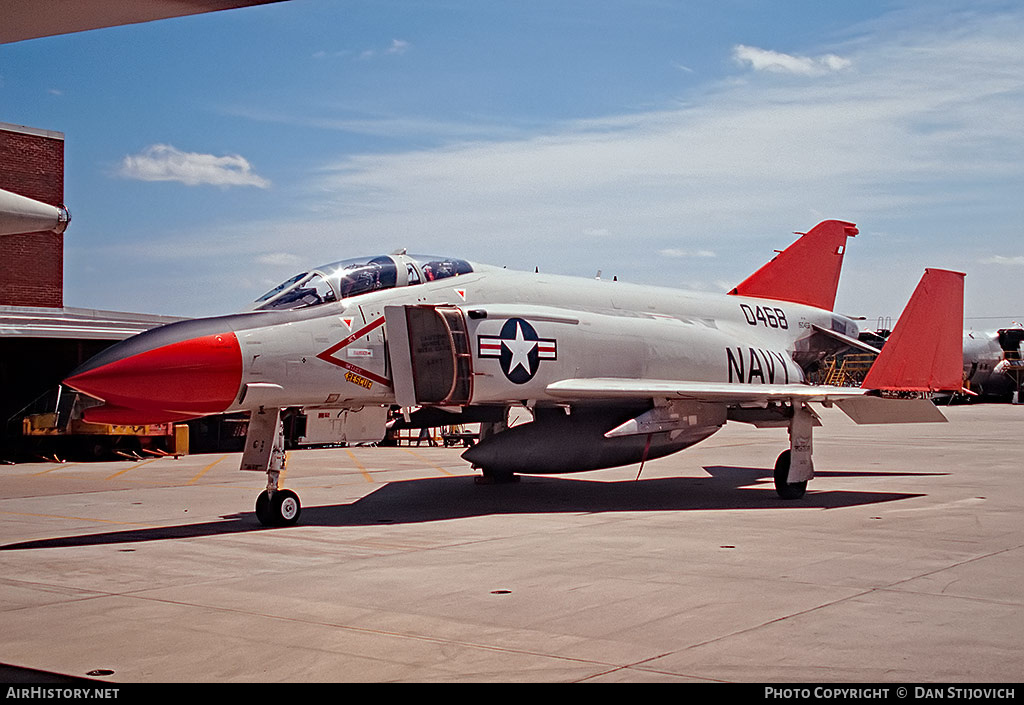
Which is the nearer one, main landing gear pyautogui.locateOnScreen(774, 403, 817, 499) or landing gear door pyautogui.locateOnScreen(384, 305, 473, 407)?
landing gear door pyautogui.locateOnScreen(384, 305, 473, 407)

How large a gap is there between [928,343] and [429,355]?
24.6 feet

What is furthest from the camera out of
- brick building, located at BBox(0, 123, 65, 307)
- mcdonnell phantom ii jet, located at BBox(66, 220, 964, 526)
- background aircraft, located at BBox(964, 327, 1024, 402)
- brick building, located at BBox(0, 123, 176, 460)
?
background aircraft, located at BBox(964, 327, 1024, 402)

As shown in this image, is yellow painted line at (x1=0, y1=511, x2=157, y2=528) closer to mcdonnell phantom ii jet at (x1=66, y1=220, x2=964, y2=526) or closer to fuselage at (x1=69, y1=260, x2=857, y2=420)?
mcdonnell phantom ii jet at (x1=66, y1=220, x2=964, y2=526)

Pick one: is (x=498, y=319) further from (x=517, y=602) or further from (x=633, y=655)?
(x=633, y=655)

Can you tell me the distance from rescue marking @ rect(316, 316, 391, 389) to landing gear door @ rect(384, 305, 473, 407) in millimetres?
144

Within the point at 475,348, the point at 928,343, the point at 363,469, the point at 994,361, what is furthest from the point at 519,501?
the point at 994,361

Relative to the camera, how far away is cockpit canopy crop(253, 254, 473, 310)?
1138cm

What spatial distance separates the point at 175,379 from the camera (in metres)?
9.91

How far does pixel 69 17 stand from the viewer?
3.79 meters

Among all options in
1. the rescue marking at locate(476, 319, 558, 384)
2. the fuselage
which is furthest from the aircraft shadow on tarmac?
the rescue marking at locate(476, 319, 558, 384)

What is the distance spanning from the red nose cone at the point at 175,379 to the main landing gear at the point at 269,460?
27.4 inches

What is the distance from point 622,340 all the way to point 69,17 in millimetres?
10615

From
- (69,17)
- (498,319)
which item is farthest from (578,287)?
(69,17)

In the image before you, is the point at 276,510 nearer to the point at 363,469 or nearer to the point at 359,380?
the point at 359,380
